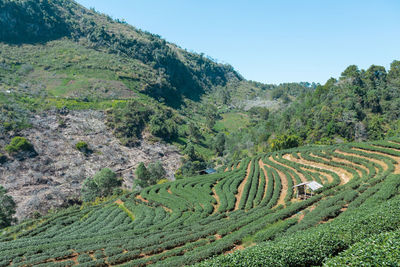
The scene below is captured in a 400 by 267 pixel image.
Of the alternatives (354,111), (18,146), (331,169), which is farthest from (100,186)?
(354,111)

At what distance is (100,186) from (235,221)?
39.3m

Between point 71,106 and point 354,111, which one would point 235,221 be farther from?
point 71,106

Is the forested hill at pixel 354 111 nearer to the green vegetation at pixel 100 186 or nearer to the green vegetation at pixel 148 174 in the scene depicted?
the green vegetation at pixel 148 174

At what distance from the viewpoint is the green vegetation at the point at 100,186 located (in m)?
51.4

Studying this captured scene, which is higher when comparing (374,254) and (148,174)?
(374,254)

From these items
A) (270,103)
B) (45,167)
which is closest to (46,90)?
(45,167)

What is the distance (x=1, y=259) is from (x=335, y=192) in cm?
3713

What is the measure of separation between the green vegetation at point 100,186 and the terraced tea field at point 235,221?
Answer: 37.9ft

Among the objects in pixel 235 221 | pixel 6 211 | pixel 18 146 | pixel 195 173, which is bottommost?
pixel 6 211

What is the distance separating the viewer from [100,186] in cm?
5431

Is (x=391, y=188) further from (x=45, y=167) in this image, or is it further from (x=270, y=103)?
(x=270, y=103)

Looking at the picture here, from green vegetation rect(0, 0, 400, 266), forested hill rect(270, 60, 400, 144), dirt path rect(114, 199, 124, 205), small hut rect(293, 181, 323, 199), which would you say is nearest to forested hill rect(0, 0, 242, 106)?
green vegetation rect(0, 0, 400, 266)

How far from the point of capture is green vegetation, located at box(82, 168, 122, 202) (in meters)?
51.4

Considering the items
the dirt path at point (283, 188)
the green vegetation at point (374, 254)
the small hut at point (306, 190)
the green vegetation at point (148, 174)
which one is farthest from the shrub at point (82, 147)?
the green vegetation at point (374, 254)
